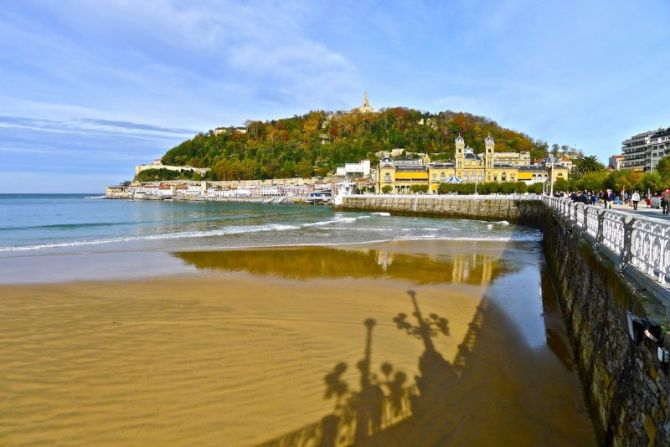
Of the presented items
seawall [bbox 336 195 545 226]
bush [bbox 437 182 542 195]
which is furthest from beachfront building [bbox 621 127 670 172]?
seawall [bbox 336 195 545 226]

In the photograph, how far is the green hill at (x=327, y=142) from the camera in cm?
15238

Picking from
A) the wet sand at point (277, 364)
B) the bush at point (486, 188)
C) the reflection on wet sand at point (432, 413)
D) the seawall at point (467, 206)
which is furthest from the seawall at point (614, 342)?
the bush at point (486, 188)

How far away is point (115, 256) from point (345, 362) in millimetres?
16153

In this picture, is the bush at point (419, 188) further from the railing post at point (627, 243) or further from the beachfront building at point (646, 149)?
the railing post at point (627, 243)

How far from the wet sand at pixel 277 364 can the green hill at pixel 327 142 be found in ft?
431

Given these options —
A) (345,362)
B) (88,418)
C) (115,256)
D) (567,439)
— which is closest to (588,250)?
(567,439)

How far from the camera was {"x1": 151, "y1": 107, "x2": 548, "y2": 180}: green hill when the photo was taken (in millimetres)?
152375

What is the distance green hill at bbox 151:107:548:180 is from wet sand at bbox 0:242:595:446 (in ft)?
431

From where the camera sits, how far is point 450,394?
661 centimetres

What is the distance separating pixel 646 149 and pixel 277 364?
409 feet

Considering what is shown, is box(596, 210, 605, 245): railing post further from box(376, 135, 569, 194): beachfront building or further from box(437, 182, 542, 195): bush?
box(376, 135, 569, 194): beachfront building

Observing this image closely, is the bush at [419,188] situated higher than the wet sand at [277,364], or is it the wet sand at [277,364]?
the bush at [419,188]

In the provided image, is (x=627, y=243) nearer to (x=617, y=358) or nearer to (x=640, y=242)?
(x=640, y=242)

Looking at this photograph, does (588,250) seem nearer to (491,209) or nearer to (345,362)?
(345,362)
